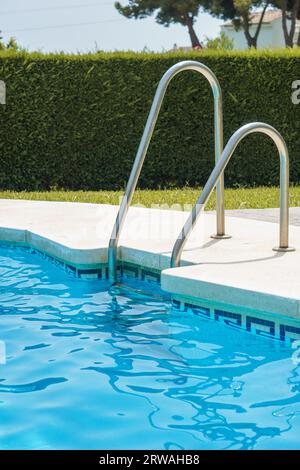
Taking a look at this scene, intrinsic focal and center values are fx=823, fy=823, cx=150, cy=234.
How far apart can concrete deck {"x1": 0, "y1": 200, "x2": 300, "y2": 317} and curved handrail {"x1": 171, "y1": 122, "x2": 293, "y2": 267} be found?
0.16 meters

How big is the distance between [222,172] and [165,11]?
42131mm

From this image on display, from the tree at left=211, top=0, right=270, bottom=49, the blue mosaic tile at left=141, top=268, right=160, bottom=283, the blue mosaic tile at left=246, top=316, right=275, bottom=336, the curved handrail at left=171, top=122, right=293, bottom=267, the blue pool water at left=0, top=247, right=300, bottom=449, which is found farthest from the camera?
the tree at left=211, top=0, right=270, bottom=49

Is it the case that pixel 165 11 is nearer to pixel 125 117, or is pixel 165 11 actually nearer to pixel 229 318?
pixel 125 117

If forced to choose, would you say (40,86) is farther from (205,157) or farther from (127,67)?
(205,157)

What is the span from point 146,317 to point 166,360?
0.92 m

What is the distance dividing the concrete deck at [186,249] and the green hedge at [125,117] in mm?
3850

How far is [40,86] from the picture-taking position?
13273 millimetres

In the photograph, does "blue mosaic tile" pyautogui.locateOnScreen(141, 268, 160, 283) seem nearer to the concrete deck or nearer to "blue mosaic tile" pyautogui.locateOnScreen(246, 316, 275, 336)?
Result: the concrete deck

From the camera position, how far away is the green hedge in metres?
13.3

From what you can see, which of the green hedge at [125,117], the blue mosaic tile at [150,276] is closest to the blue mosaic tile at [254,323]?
the blue mosaic tile at [150,276]

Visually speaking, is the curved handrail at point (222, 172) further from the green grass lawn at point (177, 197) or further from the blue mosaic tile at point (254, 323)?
the green grass lawn at point (177, 197)

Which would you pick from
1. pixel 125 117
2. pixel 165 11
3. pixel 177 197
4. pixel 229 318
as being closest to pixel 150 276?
pixel 229 318

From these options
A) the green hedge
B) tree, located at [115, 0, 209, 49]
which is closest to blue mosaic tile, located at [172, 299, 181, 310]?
the green hedge
